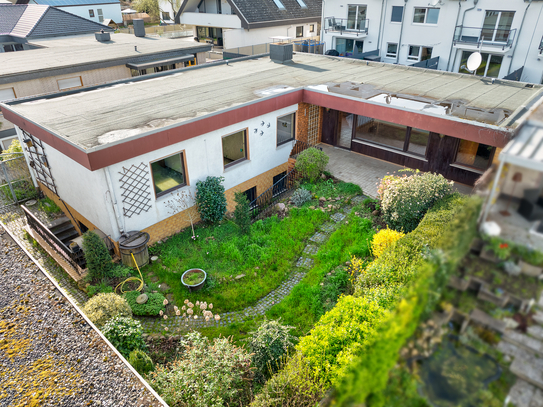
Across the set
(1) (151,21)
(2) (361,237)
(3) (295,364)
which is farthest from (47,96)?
(1) (151,21)

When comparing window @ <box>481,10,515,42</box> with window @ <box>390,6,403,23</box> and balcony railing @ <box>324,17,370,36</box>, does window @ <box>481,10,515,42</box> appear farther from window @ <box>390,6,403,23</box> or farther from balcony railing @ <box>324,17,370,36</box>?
balcony railing @ <box>324,17,370,36</box>

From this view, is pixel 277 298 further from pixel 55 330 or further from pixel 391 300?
pixel 55 330

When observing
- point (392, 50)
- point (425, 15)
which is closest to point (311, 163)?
point (425, 15)

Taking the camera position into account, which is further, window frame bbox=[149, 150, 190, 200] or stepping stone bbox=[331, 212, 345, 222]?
stepping stone bbox=[331, 212, 345, 222]

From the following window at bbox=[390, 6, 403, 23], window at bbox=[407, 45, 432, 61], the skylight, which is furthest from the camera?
the skylight

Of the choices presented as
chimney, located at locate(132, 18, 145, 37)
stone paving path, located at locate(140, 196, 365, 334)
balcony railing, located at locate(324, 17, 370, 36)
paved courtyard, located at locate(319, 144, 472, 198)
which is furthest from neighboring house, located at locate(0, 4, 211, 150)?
stone paving path, located at locate(140, 196, 365, 334)
